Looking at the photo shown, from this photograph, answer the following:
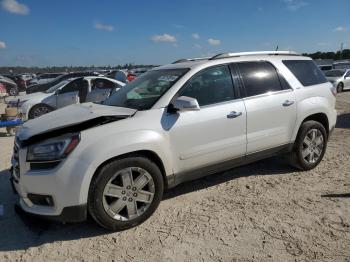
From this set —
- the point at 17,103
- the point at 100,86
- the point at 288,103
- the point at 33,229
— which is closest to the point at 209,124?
the point at 288,103

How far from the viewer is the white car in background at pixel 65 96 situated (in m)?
10.9

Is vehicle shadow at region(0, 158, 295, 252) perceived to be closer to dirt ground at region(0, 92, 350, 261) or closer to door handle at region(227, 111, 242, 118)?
dirt ground at region(0, 92, 350, 261)

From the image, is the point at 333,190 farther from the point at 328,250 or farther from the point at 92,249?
the point at 92,249

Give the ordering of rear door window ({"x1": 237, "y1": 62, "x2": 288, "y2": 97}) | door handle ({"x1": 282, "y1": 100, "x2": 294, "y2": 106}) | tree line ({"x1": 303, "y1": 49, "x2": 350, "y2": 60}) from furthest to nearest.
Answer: tree line ({"x1": 303, "y1": 49, "x2": 350, "y2": 60}) < door handle ({"x1": 282, "y1": 100, "x2": 294, "y2": 106}) < rear door window ({"x1": 237, "y1": 62, "x2": 288, "y2": 97})

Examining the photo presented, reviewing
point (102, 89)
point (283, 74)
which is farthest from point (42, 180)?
point (102, 89)

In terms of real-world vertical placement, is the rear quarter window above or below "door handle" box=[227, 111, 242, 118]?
above

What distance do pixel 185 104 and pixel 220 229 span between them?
139 centimetres

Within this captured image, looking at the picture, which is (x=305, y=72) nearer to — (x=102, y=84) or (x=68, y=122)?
(x=68, y=122)

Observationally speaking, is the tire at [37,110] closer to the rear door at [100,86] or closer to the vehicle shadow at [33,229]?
the rear door at [100,86]

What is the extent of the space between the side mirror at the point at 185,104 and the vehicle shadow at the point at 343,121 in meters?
6.52

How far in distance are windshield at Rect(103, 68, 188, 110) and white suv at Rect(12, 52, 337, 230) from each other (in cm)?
2

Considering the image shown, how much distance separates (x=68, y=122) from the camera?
3.65 m

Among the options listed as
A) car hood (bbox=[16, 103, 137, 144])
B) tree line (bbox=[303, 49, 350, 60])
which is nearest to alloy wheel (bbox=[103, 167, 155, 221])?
car hood (bbox=[16, 103, 137, 144])

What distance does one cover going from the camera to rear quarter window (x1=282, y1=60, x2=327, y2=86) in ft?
16.8
